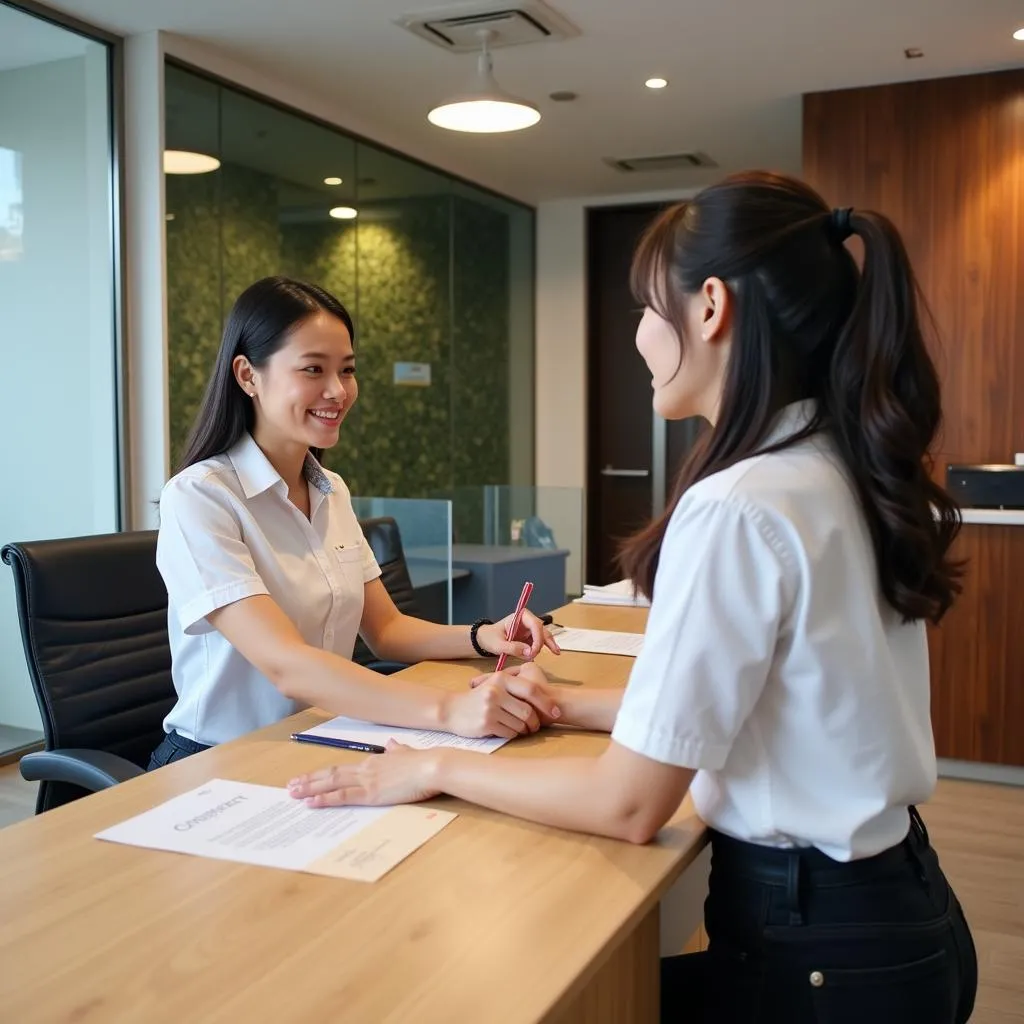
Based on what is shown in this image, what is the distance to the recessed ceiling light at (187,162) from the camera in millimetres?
3969

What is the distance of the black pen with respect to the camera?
138cm

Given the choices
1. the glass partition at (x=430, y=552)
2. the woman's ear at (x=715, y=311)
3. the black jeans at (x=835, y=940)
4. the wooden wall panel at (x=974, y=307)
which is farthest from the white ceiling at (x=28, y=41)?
the black jeans at (x=835, y=940)

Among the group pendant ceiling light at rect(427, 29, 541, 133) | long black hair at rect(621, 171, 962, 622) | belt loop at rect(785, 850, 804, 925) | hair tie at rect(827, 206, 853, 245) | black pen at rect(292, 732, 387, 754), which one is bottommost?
belt loop at rect(785, 850, 804, 925)

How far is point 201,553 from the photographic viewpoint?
5.32 feet

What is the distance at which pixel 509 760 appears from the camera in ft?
3.90

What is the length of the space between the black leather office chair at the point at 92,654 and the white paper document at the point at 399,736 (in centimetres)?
35

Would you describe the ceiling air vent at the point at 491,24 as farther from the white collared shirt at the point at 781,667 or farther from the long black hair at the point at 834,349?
the white collared shirt at the point at 781,667

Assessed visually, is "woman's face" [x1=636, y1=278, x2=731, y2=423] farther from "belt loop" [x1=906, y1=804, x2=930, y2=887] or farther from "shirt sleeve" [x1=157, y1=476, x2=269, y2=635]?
"shirt sleeve" [x1=157, y1=476, x2=269, y2=635]

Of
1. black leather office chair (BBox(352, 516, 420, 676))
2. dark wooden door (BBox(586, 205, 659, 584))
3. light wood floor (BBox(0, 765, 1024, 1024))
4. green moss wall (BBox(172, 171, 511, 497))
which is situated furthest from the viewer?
dark wooden door (BBox(586, 205, 659, 584))

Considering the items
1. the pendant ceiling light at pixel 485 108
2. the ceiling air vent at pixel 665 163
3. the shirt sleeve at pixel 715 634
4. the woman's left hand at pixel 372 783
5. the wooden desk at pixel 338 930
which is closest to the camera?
the wooden desk at pixel 338 930

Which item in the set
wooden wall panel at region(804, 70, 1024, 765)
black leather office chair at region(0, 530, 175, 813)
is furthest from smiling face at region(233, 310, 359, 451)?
wooden wall panel at region(804, 70, 1024, 765)

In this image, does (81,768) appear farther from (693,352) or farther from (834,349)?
(834,349)

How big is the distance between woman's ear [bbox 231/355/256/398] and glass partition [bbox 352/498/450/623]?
1857 millimetres

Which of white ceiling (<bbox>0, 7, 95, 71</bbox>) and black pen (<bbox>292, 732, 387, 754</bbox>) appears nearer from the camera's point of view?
black pen (<bbox>292, 732, 387, 754</bbox>)
